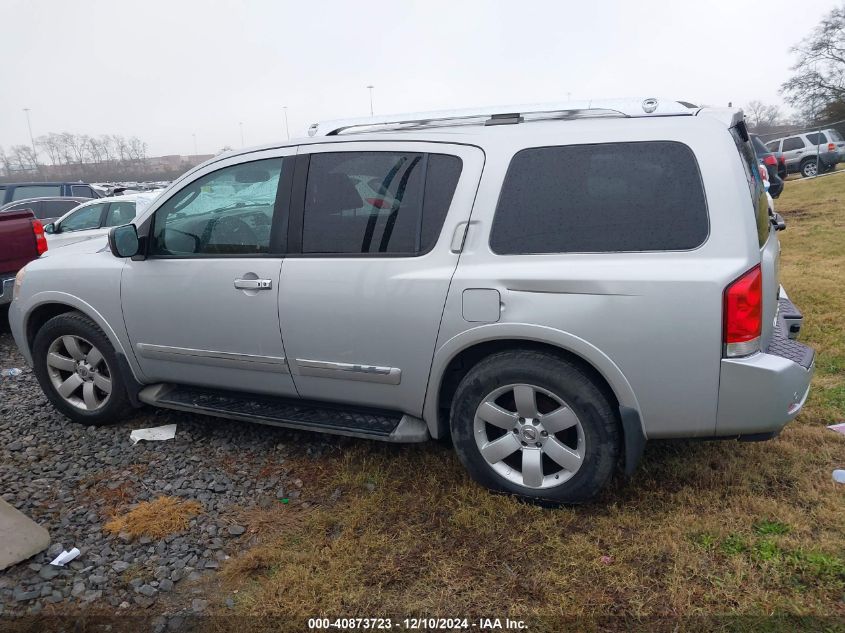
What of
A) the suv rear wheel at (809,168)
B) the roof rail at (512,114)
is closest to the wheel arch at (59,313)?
the roof rail at (512,114)

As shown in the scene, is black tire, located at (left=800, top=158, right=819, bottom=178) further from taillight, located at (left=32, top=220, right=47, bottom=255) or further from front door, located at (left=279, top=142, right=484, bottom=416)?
taillight, located at (left=32, top=220, right=47, bottom=255)

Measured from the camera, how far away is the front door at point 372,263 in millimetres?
2977

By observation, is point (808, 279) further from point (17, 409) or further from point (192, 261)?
point (17, 409)

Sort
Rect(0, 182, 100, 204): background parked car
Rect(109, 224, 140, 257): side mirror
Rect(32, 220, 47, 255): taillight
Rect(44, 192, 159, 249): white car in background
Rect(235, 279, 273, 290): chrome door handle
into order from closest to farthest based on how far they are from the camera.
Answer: Rect(235, 279, 273, 290): chrome door handle → Rect(109, 224, 140, 257): side mirror → Rect(32, 220, 47, 255): taillight → Rect(44, 192, 159, 249): white car in background → Rect(0, 182, 100, 204): background parked car

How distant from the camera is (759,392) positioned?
2.54 m

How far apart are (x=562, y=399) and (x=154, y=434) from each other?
2.72 m

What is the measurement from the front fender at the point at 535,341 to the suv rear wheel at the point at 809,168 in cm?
2072

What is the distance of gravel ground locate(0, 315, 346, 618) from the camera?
2588 mm

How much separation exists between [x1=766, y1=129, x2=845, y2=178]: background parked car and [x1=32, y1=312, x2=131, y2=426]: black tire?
2107cm

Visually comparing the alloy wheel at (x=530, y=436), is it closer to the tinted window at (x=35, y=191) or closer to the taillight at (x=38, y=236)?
the taillight at (x=38, y=236)

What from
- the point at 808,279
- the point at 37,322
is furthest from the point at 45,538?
the point at 808,279

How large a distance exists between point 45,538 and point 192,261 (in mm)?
1588

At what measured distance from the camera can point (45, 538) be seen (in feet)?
9.46

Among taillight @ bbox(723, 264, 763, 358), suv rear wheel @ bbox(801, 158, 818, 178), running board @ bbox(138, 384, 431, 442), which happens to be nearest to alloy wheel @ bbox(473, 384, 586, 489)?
running board @ bbox(138, 384, 431, 442)
